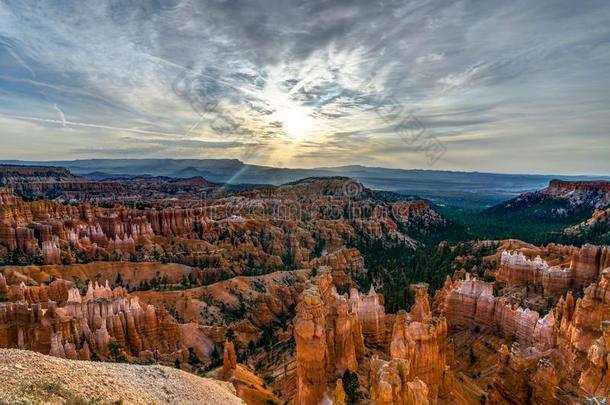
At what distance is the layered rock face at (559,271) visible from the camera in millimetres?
41188

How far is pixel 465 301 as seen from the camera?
3875cm

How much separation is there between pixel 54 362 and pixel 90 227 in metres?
66.8

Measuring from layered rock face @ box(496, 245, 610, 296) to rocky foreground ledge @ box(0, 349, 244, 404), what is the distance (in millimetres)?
39277

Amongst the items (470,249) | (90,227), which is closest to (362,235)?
(470,249)

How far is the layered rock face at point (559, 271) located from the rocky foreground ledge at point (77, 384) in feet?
129

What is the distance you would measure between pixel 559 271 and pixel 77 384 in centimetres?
4536

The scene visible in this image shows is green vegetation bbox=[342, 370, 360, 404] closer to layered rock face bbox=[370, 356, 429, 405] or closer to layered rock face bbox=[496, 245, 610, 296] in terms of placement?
layered rock face bbox=[370, 356, 429, 405]

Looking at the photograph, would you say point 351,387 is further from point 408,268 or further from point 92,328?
point 408,268

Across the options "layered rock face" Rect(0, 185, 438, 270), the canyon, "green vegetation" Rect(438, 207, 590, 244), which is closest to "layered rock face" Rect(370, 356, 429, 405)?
the canyon

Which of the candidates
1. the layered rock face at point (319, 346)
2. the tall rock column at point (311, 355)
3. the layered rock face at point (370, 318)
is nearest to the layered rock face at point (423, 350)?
the tall rock column at point (311, 355)

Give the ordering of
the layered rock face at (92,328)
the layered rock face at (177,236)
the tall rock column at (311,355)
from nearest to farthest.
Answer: the tall rock column at (311,355) < the layered rock face at (92,328) < the layered rock face at (177,236)

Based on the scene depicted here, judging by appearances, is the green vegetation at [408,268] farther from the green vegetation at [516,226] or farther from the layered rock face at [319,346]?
the green vegetation at [516,226]

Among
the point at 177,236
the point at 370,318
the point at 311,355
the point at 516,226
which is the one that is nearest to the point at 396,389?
the point at 311,355

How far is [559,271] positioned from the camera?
42.8 m
